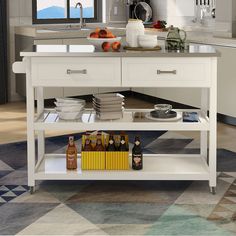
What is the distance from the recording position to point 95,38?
3.99 metres

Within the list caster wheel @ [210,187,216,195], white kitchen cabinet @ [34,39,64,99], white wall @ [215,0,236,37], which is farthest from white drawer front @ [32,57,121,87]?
white kitchen cabinet @ [34,39,64,99]

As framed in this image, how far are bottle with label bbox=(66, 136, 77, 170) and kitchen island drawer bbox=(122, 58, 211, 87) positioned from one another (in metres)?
0.55

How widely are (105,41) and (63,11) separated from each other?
4291mm

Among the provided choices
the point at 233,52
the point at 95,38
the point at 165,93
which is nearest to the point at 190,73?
the point at 95,38

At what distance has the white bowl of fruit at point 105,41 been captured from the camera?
3.88 meters

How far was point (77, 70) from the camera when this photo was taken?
→ 374 centimetres

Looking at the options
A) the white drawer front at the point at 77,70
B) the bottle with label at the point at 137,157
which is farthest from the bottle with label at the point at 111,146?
the white drawer front at the point at 77,70

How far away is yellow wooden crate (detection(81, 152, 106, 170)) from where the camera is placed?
155 inches

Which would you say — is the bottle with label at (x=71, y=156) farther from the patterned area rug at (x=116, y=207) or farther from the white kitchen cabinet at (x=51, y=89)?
the white kitchen cabinet at (x=51, y=89)

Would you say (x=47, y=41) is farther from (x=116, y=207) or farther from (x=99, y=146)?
(x=116, y=207)

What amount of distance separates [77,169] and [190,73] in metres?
0.95

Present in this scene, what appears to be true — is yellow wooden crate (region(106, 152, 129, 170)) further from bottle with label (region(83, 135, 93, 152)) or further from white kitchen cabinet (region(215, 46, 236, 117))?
white kitchen cabinet (region(215, 46, 236, 117))

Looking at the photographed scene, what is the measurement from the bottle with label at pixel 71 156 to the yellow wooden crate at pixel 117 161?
0.70ft

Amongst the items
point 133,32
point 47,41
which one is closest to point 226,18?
point 47,41
